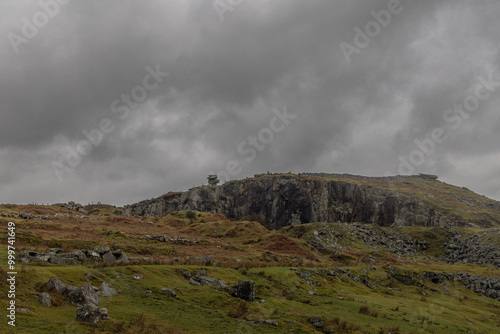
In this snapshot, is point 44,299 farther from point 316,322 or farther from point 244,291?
point 316,322

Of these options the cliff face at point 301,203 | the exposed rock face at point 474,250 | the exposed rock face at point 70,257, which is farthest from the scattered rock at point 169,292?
the cliff face at point 301,203

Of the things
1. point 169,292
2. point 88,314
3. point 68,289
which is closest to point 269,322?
point 169,292

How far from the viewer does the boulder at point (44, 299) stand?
1775 cm

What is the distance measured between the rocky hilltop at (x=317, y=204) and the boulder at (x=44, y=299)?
135m

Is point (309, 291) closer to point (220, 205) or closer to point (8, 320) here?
point (8, 320)

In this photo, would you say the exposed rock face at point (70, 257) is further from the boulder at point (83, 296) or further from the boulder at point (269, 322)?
the boulder at point (269, 322)

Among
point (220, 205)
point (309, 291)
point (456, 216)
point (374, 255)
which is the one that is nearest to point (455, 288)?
point (374, 255)

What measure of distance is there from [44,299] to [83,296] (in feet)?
6.80

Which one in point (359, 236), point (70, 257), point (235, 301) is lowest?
point (235, 301)

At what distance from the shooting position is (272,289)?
106 ft

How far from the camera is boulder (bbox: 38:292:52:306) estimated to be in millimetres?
17750

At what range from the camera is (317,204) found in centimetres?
14862

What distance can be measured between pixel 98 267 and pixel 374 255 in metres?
72.4

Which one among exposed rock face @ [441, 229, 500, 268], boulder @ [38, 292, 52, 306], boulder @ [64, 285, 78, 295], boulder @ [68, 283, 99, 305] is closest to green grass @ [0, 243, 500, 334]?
boulder @ [38, 292, 52, 306]
